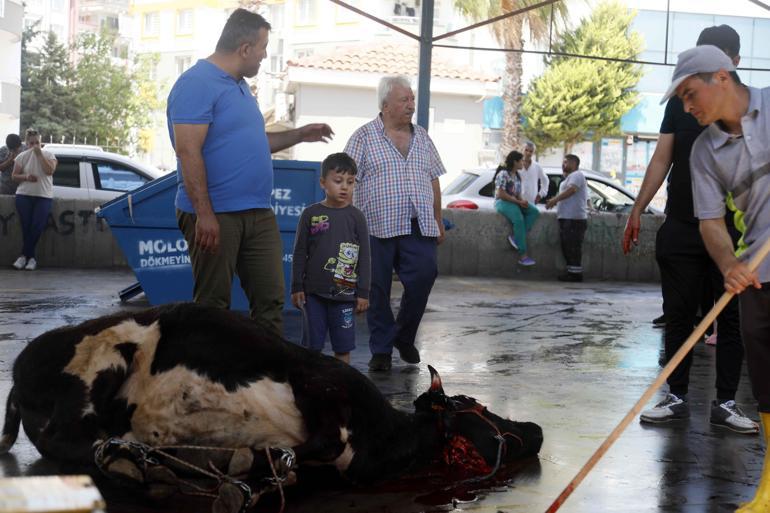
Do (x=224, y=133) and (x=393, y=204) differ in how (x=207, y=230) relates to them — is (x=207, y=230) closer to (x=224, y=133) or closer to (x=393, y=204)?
(x=224, y=133)

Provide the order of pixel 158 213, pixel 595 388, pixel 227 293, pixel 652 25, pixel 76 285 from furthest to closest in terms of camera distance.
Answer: pixel 652 25, pixel 76 285, pixel 158 213, pixel 595 388, pixel 227 293

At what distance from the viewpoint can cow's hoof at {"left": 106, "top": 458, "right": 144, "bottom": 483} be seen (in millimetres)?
3967

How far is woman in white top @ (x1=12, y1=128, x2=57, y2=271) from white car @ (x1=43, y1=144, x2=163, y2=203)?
3.67 feet

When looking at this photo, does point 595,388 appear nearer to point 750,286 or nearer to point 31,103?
point 750,286

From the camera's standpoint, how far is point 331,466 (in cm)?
420

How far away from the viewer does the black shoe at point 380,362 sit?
7234 millimetres

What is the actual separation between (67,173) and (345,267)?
961 centimetres

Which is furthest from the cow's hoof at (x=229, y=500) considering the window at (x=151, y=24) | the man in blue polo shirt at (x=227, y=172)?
the window at (x=151, y=24)

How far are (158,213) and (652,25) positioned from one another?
39.0m

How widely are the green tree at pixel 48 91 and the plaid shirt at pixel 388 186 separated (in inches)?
1892

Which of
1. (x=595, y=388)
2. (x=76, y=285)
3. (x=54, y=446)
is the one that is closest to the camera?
(x=54, y=446)

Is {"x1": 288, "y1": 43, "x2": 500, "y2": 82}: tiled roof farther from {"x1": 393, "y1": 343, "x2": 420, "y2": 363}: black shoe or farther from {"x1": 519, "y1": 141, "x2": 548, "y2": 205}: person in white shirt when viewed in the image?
{"x1": 393, "y1": 343, "x2": 420, "y2": 363}: black shoe

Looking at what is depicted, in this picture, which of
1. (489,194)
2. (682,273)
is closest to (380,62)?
(489,194)

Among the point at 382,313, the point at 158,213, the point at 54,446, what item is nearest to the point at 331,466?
the point at 54,446
